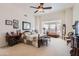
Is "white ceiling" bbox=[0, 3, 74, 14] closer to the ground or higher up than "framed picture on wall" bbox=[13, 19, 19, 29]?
A: higher up

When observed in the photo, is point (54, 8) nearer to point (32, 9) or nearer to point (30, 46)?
point (32, 9)

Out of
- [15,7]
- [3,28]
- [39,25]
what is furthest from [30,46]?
[15,7]

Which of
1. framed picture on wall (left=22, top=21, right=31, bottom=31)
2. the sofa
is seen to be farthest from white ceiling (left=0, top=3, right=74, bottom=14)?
the sofa

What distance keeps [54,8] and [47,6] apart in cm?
17

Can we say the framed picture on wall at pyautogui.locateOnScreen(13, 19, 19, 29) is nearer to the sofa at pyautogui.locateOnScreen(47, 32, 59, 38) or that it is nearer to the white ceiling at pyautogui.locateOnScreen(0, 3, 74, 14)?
the white ceiling at pyautogui.locateOnScreen(0, 3, 74, 14)

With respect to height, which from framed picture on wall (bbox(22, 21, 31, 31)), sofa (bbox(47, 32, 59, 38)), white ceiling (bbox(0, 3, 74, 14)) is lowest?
sofa (bbox(47, 32, 59, 38))

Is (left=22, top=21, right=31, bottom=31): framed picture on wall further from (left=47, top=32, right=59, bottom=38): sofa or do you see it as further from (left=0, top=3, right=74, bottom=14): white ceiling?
(left=47, top=32, right=59, bottom=38): sofa

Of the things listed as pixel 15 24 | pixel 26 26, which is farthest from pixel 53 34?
pixel 15 24

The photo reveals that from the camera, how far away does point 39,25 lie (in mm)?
2355

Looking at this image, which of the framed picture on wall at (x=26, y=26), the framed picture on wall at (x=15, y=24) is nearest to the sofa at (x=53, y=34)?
the framed picture on wall at (x=26, y=26)

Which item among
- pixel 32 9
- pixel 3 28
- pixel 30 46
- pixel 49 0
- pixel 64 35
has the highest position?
pixel 49 0

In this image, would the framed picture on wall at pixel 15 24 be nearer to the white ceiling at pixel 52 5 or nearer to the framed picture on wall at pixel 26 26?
the framed picture on wall at pixel 26 26

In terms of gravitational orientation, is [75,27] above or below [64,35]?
above

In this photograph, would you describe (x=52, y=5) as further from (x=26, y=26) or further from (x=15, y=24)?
(x=15, y=24)
